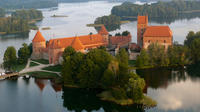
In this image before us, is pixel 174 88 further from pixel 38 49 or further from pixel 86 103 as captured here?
Answer: pixel 38 49

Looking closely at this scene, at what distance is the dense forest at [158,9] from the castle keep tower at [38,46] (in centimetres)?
7065

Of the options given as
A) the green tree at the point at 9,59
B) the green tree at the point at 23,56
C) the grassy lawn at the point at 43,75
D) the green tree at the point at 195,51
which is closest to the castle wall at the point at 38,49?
the green tree at the point at 23,56

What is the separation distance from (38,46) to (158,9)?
83.3 m

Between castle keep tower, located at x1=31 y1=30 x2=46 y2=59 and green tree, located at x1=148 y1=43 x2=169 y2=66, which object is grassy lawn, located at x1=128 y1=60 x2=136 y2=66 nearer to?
green tree, located at x1=148 y1=43 x2=169 y2=66

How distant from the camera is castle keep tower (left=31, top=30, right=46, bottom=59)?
59312 mm

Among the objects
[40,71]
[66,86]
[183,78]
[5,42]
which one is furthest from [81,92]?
[5,42]

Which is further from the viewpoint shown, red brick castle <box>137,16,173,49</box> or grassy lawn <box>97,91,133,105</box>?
red brick castle <box>137,16,173,49</box>

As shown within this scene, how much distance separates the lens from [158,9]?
131125mm

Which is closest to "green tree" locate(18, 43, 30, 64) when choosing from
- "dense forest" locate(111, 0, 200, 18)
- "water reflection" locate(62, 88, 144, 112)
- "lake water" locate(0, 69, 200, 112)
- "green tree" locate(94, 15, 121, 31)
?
"lake water" locate(0, 69, 200, 112)

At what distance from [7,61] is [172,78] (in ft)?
97.8

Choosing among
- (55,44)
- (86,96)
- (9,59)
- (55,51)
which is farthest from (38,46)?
(86,96)

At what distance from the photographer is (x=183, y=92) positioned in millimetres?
41688

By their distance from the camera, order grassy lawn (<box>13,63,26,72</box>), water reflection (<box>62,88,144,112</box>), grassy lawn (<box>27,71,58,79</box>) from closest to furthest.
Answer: water reflection (<box>62,88,144,112</box>), grassy lawn (<box>27,71,58,79</box>), grassy lawn (<box>13,63,26,72</box>)

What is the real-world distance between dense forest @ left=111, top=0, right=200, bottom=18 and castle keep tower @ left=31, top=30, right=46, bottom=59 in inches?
2781
